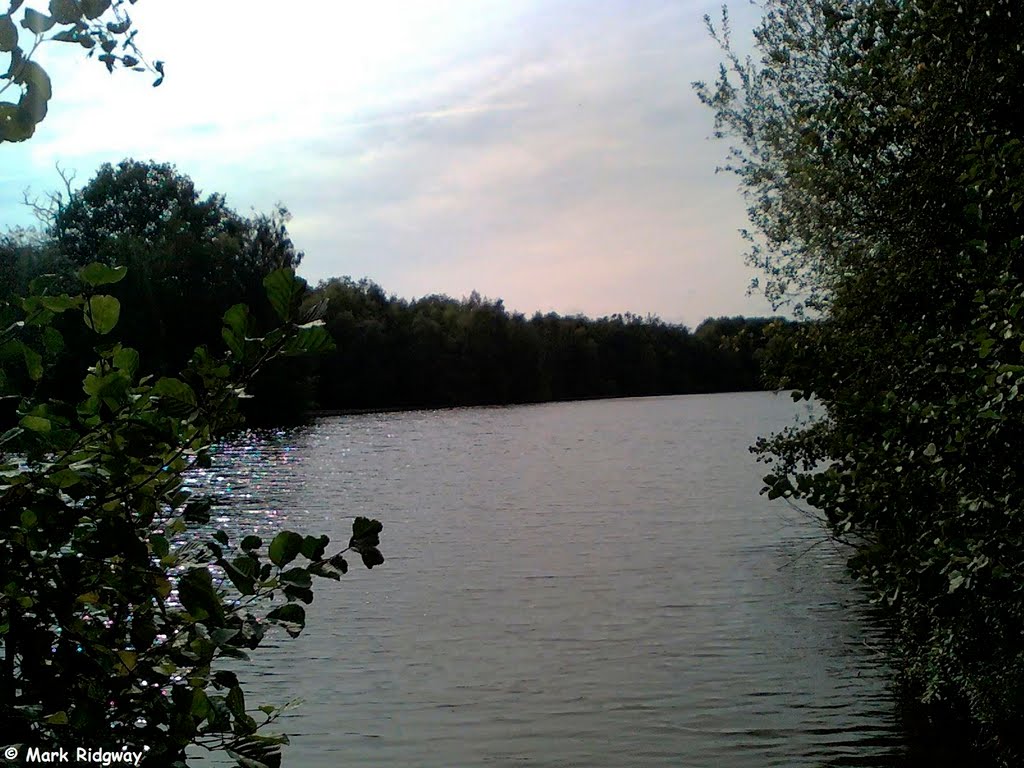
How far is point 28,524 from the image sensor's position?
2162mm

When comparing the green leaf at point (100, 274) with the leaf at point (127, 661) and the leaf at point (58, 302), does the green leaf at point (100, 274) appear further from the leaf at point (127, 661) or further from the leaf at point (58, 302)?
the leaf at point (127, 661)

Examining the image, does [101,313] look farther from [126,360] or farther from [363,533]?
[363,533]

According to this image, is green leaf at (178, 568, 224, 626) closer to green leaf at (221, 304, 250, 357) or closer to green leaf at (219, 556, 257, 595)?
green leaf at (219, 556, 257, 595)

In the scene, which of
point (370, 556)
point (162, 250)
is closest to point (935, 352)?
point (370, 556)

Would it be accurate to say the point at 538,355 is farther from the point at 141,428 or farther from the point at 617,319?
the point at 141,428

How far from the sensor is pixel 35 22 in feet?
6.87

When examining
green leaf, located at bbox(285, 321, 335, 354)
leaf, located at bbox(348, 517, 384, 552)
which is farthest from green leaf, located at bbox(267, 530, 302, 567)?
green leaf, located at bbox(285, 321, 335, 354)

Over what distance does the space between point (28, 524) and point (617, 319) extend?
421 ft

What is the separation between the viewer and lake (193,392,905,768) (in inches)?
366

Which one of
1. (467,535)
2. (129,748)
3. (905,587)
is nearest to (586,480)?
(467,535)

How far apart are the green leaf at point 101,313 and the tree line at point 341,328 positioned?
180 mm

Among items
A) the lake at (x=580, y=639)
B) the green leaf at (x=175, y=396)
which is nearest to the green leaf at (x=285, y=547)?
the green leaf at (x=175, y=396)

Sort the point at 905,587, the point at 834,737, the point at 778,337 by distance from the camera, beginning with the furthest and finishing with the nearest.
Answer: the point at 834,737, the point at 778,337, the point at 905,587

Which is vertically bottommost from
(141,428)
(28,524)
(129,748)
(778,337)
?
(129,748)
